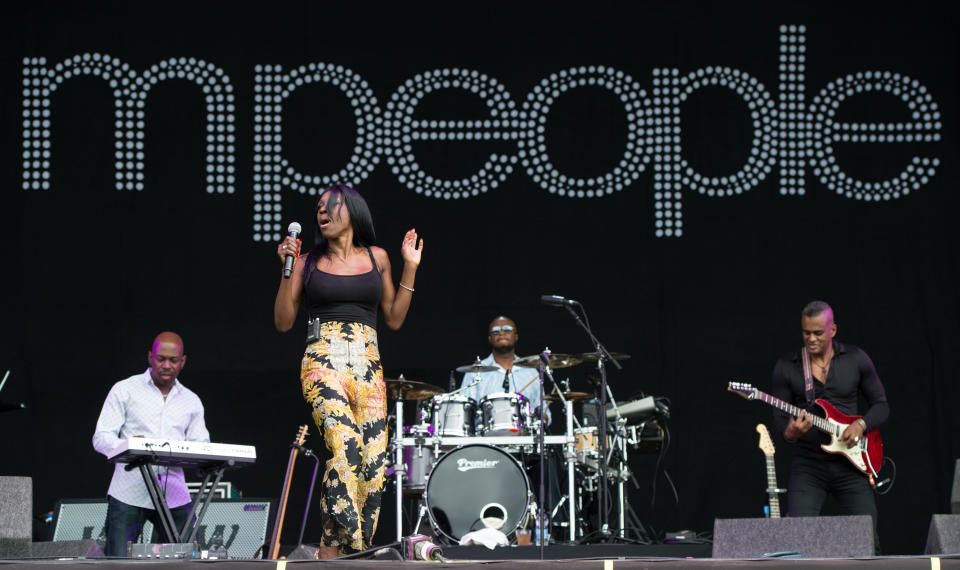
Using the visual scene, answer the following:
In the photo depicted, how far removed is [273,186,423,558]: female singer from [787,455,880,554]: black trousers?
269 centimetres

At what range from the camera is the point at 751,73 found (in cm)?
831

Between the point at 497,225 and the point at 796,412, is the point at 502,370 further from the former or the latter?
the point at 796,412

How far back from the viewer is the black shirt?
621 cm

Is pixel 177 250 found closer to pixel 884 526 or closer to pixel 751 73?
pixel 751 73

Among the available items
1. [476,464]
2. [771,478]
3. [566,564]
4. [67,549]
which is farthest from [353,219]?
[771,478]

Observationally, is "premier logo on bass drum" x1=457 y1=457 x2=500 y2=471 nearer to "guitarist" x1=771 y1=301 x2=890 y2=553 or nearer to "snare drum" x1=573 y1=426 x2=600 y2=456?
"snare drum" x1=573 y1=426 x2=600 y2=456

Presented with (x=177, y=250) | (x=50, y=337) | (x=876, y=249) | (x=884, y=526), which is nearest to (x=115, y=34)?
(x=177, y=250)

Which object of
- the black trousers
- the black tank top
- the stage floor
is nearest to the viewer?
the stage floor

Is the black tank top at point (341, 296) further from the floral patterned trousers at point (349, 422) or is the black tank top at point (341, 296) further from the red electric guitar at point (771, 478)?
the red electric guitar at point (771, 478)

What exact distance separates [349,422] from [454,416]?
3040 mm

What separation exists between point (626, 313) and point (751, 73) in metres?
2.09

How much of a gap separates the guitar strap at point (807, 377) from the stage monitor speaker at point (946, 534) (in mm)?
2275

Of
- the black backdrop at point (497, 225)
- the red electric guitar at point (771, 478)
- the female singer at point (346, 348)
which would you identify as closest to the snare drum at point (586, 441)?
the black backdrop at point (497, 225)

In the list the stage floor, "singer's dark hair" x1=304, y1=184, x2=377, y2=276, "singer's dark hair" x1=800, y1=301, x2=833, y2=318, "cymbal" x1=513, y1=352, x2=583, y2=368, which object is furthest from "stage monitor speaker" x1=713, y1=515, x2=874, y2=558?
"cymbal" x1=513, y1=352, x2=583, y2=368
